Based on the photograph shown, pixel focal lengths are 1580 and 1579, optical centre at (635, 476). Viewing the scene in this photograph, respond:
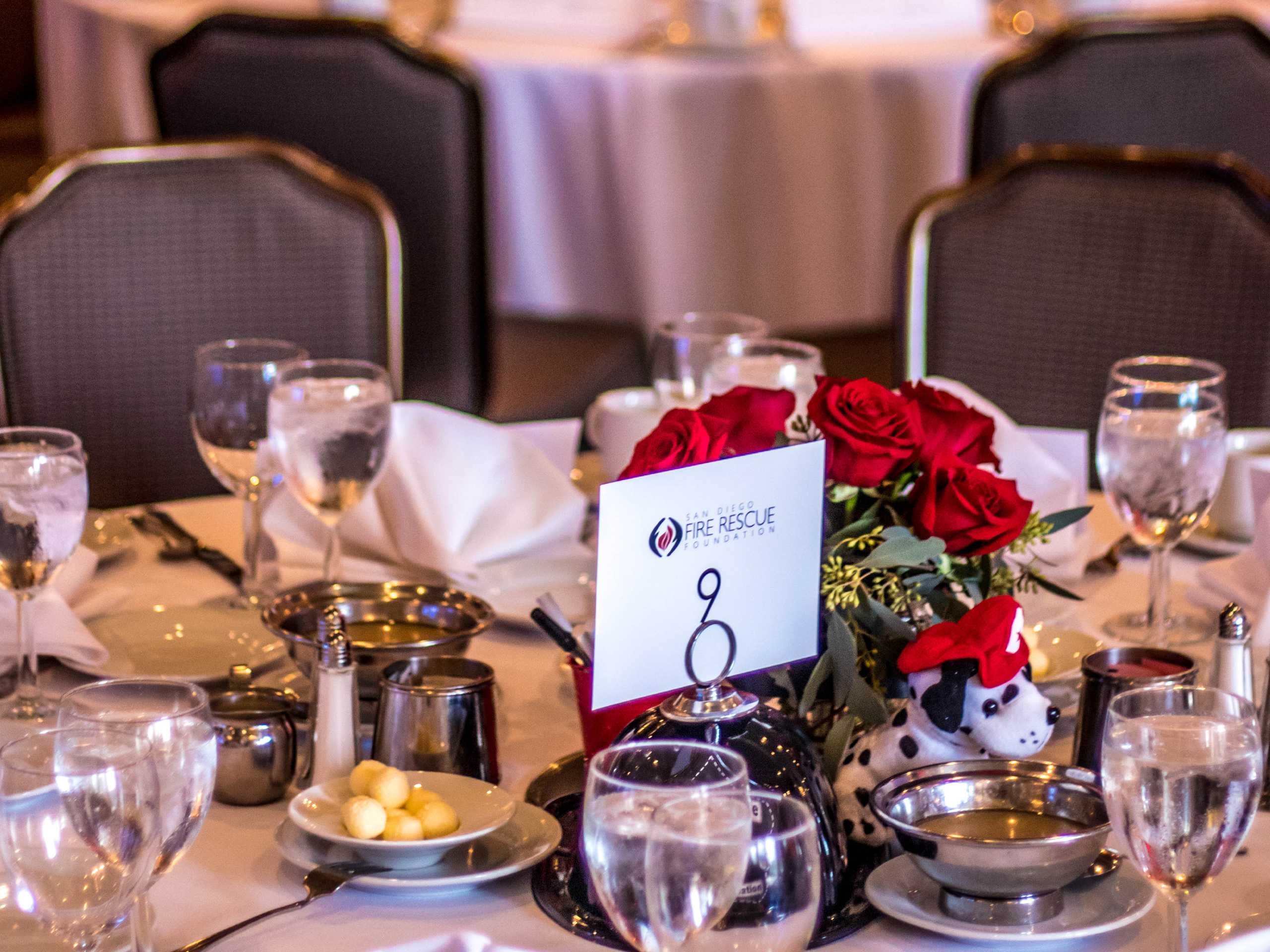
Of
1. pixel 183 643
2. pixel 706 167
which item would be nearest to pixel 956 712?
pixel 183 643

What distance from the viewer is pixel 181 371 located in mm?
2057

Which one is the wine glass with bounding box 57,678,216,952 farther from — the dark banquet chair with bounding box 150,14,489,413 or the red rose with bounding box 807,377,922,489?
the dark banquet chair with bounding box 150,14,489,413

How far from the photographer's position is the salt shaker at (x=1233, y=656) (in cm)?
90

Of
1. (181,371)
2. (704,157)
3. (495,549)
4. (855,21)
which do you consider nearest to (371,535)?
(495,549)

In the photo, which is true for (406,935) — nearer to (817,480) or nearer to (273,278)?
(817,480)

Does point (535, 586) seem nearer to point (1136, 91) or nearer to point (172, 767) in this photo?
point (172, 767)

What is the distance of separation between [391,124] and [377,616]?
6.24ft

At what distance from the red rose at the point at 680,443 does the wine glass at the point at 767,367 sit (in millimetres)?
399

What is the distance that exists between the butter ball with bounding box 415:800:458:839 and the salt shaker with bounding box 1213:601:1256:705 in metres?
0.44

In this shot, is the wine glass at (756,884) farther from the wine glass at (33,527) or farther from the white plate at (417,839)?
the wine glass at (33,527)

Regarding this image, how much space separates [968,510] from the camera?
86 cm

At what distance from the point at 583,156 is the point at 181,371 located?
158cm

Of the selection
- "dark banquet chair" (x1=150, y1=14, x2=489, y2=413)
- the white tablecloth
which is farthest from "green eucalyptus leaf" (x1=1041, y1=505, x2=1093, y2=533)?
the white tablecloth

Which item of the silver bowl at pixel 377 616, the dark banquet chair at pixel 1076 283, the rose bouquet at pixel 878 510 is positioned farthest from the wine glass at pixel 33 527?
the dark banquet chair at pixel 1076 283
